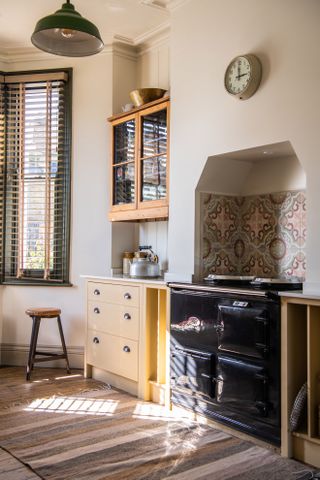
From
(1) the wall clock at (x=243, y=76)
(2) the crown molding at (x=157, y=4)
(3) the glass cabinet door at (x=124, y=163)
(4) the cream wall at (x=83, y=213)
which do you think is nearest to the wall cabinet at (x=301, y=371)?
(1) the wall clock at (x=243, y=76)

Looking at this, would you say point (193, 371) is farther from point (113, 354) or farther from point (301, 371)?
point (113, 354)

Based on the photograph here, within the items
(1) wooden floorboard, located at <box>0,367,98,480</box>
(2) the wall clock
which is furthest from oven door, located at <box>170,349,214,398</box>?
(2) the wall clock

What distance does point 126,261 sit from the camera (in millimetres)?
4535

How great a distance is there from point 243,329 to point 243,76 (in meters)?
1.57

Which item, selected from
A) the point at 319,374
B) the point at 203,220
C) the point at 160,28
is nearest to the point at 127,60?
the point at 160,28

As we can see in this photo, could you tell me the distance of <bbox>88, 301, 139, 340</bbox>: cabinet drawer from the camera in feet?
12.1

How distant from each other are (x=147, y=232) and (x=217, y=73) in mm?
1691

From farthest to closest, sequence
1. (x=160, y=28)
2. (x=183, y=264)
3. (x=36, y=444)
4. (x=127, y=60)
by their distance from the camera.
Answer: (x=127, y=60)
(x=160, y=28)
(x=183, y=264)
(x=36, y=444)

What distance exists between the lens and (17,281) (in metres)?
4.84

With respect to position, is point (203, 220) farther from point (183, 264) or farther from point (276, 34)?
point (276, 34)

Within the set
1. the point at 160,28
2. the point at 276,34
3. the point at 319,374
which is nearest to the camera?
the point at 319,374

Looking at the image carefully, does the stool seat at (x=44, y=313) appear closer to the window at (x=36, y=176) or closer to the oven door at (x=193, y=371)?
the window at (x=36, y=176)

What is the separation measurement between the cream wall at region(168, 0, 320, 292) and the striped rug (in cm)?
96

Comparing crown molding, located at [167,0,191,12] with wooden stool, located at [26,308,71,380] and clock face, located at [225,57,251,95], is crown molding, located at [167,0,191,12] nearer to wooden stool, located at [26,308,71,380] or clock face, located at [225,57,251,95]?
clock face, located at [225,57,251,95]
